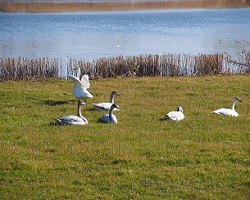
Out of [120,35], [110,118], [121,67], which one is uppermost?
[110,118]

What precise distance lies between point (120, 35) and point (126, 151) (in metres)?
36.0

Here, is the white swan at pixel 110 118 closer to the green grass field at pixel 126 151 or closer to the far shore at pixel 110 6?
the green grass field at pixel 126 151

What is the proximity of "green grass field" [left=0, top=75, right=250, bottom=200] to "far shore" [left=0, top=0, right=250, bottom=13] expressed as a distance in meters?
61.2

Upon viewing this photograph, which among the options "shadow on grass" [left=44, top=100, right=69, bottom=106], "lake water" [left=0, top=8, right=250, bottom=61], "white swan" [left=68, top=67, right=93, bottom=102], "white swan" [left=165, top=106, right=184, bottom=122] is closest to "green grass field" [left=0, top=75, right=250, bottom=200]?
"shadow on grass" [left=44, top=100, right=69, bottom=106]

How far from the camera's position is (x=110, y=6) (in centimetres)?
8850

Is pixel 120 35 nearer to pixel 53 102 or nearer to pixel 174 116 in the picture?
pixel 53 102

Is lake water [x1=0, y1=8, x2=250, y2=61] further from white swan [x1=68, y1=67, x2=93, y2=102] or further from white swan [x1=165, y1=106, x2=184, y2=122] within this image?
white swan [x1=165, y1=106, x2=184, y2=122]

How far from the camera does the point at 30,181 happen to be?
9461 mm

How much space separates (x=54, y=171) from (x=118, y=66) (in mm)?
13974

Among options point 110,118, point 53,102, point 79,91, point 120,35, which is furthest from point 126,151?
point 120,35

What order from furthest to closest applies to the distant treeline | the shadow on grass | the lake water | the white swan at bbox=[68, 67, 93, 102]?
the lake water
the distant treeline
the shadow on grass
the white swan at bbox=[68, 67, 93, 102]

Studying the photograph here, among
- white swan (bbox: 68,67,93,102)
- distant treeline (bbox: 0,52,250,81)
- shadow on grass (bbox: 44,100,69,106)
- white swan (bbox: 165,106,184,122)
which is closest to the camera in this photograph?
white swan (bbox: 165,106,184,122)

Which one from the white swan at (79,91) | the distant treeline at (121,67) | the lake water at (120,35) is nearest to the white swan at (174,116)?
the white swan at (79,91)

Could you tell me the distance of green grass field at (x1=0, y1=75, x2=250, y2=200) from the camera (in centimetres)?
912
